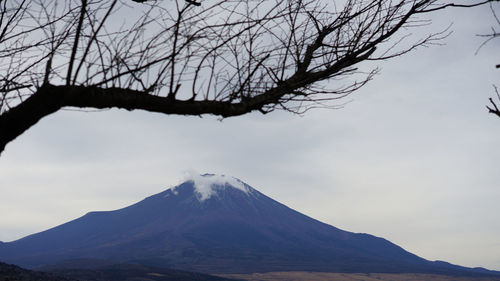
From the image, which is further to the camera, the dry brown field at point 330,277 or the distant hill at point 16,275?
the dry brown field at point 330,277

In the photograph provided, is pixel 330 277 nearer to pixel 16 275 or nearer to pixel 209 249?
pixel 209 249

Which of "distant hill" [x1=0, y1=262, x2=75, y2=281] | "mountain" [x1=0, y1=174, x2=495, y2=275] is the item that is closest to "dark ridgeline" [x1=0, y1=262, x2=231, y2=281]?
"distant hill" [x1=0, y1=262, x2=75, y2=281]

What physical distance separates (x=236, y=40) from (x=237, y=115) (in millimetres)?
686

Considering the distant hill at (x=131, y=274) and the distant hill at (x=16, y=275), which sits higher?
the distant hill at (x=16, y=275)

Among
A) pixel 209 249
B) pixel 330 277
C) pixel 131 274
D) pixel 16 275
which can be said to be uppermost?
pixel 209 249

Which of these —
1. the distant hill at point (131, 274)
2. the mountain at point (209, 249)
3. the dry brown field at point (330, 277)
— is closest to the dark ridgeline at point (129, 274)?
the distant hill at point (131, 274)

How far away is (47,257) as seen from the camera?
148 metres

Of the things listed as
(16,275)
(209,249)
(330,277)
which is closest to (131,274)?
(16,275)

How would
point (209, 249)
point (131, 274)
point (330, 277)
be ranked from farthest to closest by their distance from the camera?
point (209, 249) → point (330, 277) → point (131, 274)

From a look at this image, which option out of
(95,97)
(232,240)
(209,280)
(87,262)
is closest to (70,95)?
(95,97)

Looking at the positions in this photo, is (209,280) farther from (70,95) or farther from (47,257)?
(47,257)

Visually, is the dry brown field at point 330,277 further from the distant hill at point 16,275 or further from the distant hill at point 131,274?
the distant hill at point 16,275

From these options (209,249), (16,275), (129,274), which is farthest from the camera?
(209,249)

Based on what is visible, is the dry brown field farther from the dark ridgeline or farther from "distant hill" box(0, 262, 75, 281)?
"distant hill" box(0, 262, 75, 281)
